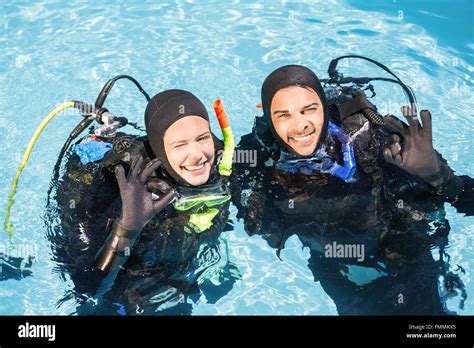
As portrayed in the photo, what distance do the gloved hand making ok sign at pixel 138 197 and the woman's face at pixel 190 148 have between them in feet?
0.63

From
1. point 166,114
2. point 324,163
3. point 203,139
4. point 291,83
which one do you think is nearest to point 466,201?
point 324,163

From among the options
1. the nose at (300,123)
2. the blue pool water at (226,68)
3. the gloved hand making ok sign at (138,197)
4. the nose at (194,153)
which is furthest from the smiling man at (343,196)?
the gloved hand making ok sign at (138,197)

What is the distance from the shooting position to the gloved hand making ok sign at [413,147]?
15.2 ft

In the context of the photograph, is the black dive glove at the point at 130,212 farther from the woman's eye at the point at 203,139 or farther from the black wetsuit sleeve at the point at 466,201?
the black wetsuit sleeve at the point at 466,201

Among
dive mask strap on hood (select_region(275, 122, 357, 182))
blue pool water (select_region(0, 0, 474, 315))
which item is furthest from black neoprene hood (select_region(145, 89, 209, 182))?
blue pool water (select_region(0, 0, 474, 315))

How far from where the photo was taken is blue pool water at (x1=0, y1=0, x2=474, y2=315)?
5473mm

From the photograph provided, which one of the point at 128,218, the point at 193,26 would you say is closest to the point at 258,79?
the point at 193,26

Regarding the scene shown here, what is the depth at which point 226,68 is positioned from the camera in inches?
293

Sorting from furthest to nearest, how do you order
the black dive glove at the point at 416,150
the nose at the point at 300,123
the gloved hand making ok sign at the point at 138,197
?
the nose at the point at 300,123 < the black dive glove at the point at 416,150 < the gloved hand making ok sign at the point at 138,197

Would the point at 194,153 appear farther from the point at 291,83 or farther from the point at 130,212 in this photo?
the point at 291,83

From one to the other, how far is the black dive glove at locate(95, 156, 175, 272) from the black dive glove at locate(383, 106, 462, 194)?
1606 millimetres

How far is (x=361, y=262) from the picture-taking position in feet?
16.5

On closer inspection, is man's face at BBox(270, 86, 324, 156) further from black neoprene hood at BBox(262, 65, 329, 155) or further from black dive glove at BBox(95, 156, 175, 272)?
black dive glove at BBox(95, 156, 175, 272)
